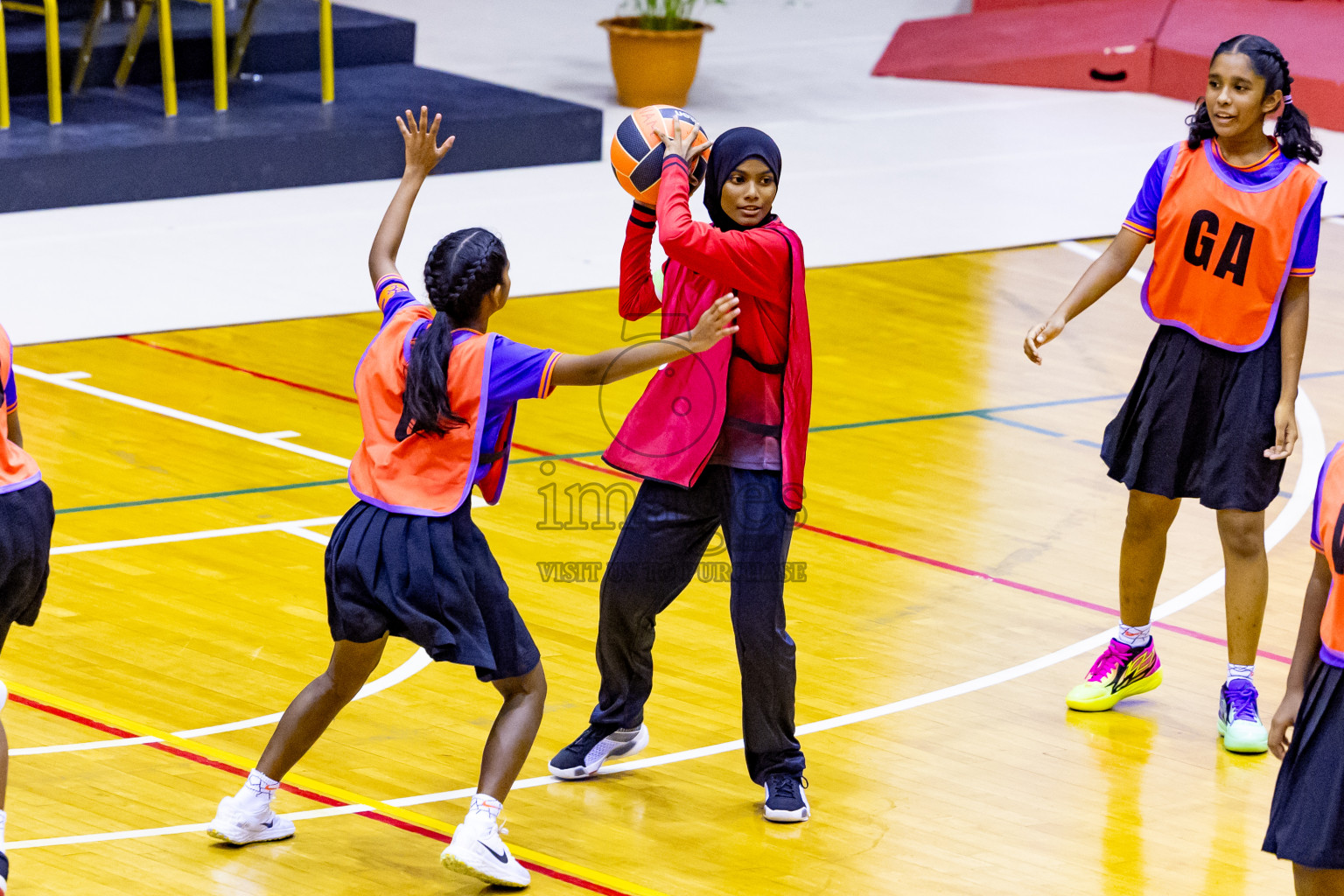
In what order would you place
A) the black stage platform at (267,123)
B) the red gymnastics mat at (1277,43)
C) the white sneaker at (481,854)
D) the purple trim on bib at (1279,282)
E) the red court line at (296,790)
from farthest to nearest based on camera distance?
the red gymnastics mat at (1277,43)
the black stage platform at (267,123)
the purple trim on bib at (1279,282)
the red court line at (296,790)
the white sneaker at (481,854)

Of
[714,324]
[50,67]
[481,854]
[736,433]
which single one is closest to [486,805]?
[481,854]

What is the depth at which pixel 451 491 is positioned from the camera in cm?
394

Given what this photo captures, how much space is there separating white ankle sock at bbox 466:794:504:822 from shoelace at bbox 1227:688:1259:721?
6.27 ft

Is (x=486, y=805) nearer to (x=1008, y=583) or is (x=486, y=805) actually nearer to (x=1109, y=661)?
(x=1109, y=661)

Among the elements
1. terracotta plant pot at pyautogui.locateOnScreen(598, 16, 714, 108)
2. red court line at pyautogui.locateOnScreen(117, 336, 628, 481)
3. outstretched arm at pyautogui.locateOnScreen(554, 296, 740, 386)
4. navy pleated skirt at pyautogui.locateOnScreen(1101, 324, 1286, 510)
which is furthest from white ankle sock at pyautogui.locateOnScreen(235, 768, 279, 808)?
terracotta plant pot at pyautogui.locateOnScreen(598, 16, 714, 108)

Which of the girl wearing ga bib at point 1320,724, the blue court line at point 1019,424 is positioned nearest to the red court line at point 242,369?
the blue court line at point 1019,424

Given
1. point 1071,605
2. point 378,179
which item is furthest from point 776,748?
point 378,179

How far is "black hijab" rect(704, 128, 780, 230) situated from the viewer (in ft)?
13.6

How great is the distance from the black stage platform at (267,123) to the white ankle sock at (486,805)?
274 inches

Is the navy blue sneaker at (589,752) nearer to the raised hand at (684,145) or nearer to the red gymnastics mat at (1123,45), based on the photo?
the raised hand at (684,145)

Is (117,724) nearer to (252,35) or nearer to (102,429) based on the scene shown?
(102,429)

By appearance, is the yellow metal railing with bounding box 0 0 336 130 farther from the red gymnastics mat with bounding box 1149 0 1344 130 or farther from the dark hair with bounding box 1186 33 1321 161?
the dark hair with bounding box 1186 33 1321 161

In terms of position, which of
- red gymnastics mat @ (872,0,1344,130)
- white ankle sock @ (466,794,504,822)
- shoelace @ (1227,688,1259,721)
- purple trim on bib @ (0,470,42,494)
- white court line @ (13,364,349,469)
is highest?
purple trim on bib @ (0,470,42,494)

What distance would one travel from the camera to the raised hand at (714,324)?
3.81 metres
